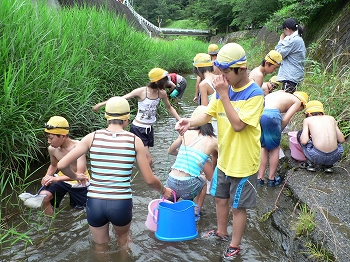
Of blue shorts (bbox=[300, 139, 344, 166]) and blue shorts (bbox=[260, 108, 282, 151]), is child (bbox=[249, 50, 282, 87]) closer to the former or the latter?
blue shorts (bbox=[260, 108, 282, 151])

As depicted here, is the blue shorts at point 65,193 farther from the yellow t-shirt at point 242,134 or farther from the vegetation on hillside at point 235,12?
the vegetation on hillside at point 235,12

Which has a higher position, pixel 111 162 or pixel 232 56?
pixel 232 56

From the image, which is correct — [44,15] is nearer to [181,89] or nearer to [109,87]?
[109,87]

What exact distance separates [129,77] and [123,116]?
414 cm

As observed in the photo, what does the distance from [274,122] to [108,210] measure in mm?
2524

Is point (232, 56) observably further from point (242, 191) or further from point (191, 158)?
point (191, 158)

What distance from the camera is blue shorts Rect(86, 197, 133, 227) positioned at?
2.57 meters

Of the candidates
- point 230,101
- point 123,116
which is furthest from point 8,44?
point 230,101

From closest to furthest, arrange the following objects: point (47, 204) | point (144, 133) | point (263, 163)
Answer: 1. point (47, 204)
2. point (263, 163)
3. point (144, 133)

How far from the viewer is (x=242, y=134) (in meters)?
2.62

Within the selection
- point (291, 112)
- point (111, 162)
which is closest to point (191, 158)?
point (111, 162)

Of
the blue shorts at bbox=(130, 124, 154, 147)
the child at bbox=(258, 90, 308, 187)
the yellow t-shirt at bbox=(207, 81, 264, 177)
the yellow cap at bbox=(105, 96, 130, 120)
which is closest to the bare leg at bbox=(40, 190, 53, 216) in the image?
the yellow cap at bbox=(105, 96, 130, 120)

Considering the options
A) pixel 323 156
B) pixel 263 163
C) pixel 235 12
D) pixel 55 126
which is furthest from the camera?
pixel 235 12

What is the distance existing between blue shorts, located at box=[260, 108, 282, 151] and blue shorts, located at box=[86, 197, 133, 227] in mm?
2302
